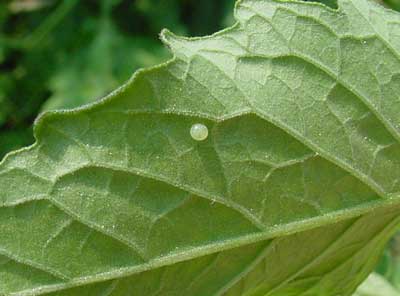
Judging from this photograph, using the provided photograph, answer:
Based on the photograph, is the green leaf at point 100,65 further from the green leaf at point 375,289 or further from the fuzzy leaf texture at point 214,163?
the fuzzy leaf texture at point 214,163

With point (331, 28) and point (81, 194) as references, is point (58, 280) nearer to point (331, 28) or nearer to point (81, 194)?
point (81, 194)

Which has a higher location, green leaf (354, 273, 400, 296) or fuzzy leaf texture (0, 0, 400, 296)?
fuzzy leaf texture (0, 0, 400, 296)

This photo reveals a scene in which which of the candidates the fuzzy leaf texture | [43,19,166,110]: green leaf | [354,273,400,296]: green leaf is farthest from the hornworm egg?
[43,19,166,110]: green leaf

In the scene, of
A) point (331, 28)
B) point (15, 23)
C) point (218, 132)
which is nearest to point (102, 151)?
point (218, 132)

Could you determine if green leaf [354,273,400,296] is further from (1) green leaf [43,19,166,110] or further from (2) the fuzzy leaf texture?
(1) green leaf [43,19,166,110]

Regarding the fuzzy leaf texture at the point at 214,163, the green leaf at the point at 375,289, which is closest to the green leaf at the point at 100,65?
the green leaf at the point at 375,289

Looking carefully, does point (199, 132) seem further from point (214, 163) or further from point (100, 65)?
point (100, 65)
